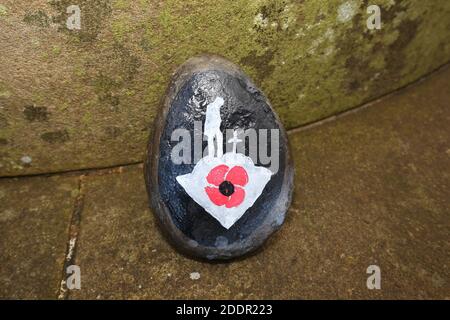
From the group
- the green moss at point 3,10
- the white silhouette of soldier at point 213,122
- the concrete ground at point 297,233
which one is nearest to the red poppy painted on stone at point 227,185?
the white silhouette of soldier at point 213,122

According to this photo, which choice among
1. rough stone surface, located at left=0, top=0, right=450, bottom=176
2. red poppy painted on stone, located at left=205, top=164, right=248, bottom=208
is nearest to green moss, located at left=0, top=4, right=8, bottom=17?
rough stone surface, located at left=0, top=0, right=450, bottom=176

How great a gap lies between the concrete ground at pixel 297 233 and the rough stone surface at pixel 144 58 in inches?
8.3

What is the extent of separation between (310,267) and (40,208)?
1399 mm

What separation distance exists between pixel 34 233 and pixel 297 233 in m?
1.29

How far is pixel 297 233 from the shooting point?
1.74 m

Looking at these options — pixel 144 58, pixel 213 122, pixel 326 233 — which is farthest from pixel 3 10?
pixel 326 233

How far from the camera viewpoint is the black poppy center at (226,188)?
1465 mm

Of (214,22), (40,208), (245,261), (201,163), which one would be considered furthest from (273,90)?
(40,208)

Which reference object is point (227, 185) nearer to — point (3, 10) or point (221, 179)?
point (221, 179)

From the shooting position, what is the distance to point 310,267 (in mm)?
1613

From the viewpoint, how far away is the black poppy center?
1.46m

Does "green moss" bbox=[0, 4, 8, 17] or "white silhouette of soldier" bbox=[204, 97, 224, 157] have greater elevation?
"green moss" bbox=[0, 4, 8, 17]

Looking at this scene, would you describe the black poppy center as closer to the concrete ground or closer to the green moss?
the concrete ground

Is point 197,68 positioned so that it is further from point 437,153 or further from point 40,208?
point 437,153
